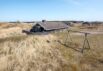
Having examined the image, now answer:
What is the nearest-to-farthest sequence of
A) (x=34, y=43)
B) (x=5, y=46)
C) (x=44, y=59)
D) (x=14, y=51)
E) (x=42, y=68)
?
1. (x=42, y=68)
2. (x=44, y=59)
3. (x=14, y=51)
4. (x=5, y=46)
5. (x=34, y=43)

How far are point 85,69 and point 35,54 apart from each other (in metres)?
3.98

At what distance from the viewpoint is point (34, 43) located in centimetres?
1493

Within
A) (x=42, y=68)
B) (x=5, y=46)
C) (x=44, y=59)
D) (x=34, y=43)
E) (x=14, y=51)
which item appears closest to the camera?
(x=42, y=68)

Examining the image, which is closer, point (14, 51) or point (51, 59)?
point (51, 59)

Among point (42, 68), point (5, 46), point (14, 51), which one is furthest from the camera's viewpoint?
point (5, 46)

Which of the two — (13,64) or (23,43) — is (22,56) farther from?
(23,43)

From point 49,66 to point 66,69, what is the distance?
117 cm

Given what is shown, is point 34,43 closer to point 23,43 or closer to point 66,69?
point 23,43

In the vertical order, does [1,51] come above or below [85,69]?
above

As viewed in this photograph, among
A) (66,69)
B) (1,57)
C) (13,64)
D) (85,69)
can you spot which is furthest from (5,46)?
(85,69)

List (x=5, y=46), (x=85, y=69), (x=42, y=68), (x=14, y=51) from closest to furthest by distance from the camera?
(x=42, y=68)
(x=85, y=69)
(x=14, y=51)
(x=5, y=46)

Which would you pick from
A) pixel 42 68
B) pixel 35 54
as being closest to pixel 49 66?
Result: pixel 42 68

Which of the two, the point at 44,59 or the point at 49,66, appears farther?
the point at 44,59

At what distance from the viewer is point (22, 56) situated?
11.6 metres
